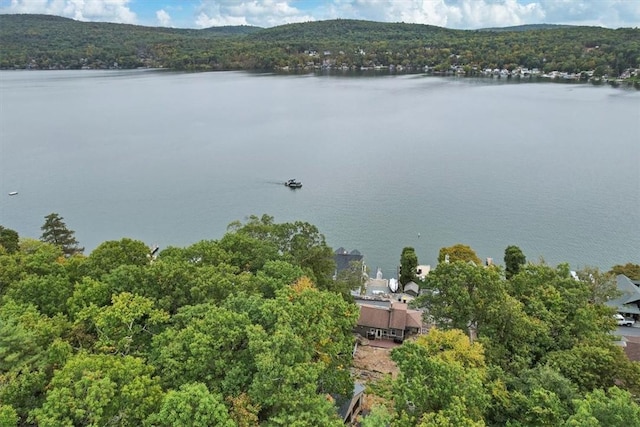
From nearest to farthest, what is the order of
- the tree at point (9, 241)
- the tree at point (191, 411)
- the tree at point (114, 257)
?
the tree at point (191, 411)
the tree at point (114, 257)
the tree at point (9, 241)

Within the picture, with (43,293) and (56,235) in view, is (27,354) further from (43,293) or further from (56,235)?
(56,235)

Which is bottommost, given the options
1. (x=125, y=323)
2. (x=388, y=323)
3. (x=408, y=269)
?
(x=408, y=269)

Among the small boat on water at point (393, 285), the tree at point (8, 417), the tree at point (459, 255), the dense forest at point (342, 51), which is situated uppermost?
the dense forest at point (342, 51)

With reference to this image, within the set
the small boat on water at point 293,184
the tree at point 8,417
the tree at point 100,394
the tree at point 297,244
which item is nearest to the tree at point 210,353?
the tree at point 100,394

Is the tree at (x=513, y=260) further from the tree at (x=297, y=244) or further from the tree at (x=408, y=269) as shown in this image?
the tree at (x=297, y=244)

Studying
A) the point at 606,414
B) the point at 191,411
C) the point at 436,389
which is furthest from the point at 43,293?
the point at 606,414

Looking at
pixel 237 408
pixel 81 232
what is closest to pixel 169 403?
pixel 237 408

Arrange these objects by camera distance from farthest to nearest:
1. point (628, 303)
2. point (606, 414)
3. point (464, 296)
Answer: point (628, 303) < point (464, 296) < point (606, 414)
